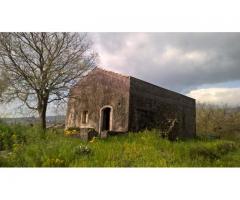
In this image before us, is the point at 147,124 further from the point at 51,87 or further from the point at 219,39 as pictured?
the point at 219,39

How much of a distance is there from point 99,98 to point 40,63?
9.87 ft

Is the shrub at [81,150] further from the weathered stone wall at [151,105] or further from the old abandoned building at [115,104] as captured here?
the weathered stone wall at [151,105]

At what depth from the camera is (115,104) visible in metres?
13.1

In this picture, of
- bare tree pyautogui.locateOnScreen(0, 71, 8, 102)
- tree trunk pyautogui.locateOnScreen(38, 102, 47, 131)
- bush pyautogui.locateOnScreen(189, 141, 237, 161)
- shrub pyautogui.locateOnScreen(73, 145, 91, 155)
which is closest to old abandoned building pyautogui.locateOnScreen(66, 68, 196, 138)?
tree trunk pyautogui.locateOnScreen(38, 102, 47, 131)

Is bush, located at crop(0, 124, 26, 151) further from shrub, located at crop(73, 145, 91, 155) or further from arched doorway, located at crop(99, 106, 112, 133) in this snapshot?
arched doorway, located at crop(99, 106, 112, 133)

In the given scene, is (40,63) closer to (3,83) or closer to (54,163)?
(3,83)

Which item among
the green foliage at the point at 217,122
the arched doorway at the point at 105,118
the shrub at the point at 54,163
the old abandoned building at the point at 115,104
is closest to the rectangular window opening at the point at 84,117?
the old abandoned building at the point at 115,104

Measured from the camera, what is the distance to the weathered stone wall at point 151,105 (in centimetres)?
1295

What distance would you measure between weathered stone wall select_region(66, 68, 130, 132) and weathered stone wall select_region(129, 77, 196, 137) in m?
0.30

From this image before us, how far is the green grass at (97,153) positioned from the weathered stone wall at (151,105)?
9.32 ft

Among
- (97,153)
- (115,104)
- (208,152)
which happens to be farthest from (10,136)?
(208,152)

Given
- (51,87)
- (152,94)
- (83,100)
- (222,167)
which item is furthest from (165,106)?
(222,167)

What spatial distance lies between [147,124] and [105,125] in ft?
5.40
